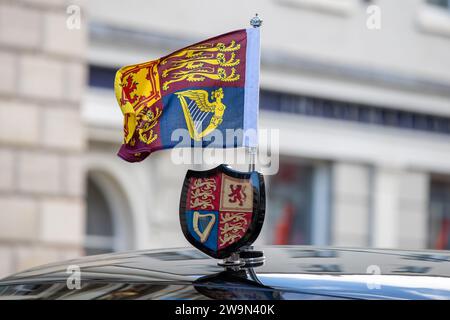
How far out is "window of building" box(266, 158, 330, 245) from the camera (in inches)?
473

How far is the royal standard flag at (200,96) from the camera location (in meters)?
3.12

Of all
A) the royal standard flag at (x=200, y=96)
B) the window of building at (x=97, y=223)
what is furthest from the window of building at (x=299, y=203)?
the royal standard flag at (x=200, y=96)

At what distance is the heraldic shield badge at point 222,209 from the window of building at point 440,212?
1053 cm

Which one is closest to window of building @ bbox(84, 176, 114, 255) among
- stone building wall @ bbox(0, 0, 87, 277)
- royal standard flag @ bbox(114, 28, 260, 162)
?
stone building wall @ bbox(0, 0, 87, 277)

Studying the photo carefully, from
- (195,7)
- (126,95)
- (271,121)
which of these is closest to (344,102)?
(271,121)

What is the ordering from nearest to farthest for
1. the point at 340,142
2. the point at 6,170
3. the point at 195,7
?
the point at 6,170 → the point at 195,7 → the point at 340,142

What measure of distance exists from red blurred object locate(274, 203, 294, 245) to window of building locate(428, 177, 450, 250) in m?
1.82

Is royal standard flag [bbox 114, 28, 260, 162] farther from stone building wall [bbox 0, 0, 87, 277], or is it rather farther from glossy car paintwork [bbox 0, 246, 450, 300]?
stone building wall [bbox 0, 0, 87, 277]

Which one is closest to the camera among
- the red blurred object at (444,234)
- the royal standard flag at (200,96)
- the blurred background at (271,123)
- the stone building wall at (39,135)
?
the royal standard flag at (200,96)

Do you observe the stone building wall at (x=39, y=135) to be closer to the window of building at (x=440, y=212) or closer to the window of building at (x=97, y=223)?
the window of building at (x=97, y=223)

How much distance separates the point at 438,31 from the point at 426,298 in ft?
36.0

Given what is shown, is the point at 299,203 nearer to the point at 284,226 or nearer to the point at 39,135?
the point at 284,226

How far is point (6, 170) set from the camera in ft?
29.7

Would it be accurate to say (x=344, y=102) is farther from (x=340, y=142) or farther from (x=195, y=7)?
(x=195, y=7)
